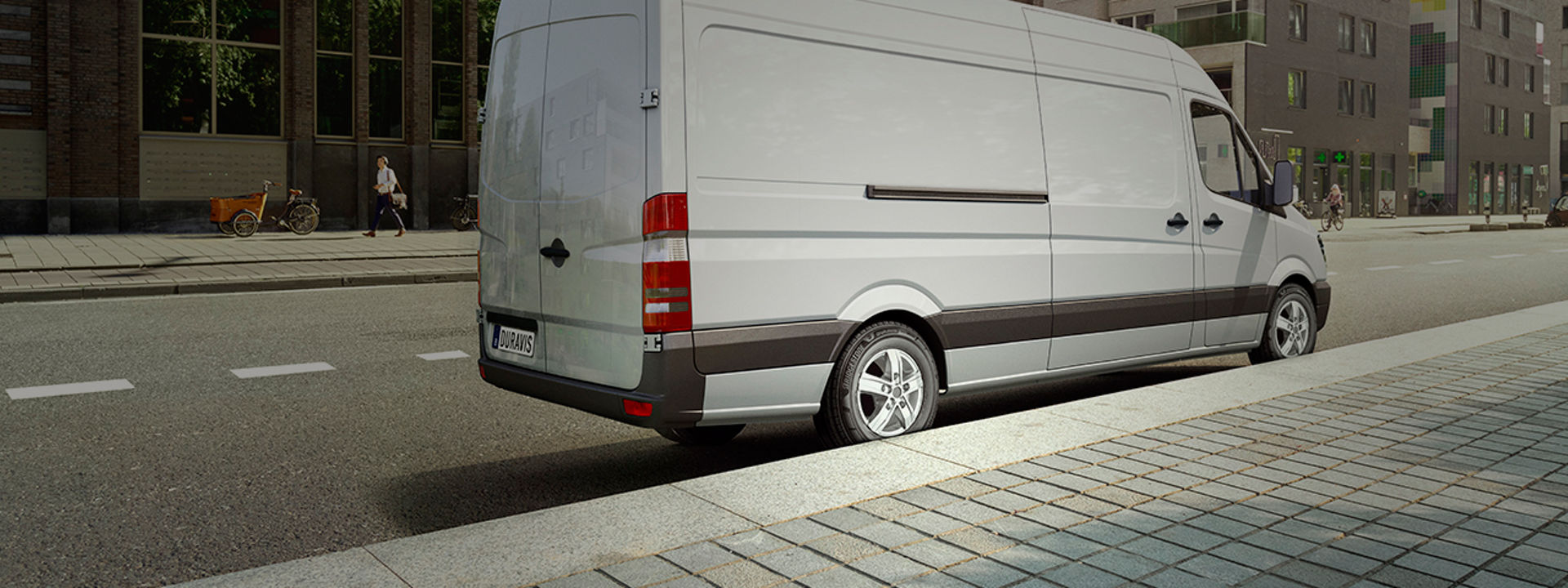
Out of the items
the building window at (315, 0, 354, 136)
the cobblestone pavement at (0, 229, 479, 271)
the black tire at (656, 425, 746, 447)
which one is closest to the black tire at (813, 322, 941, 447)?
the black tire at (656, 425, 746, 447)

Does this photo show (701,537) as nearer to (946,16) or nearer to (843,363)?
(843,363)

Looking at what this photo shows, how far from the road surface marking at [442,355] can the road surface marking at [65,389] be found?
75.3 inches

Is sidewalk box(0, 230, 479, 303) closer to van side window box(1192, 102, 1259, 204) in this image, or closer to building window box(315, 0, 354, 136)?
building window box(315, 0, 354, 136)

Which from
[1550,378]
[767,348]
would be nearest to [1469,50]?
[1550,378]

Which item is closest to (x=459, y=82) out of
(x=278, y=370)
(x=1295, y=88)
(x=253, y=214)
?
(x=253, y=214)

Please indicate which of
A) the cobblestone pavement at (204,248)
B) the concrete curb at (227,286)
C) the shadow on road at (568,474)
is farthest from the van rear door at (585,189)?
the cobblestone pavement at (204,248)

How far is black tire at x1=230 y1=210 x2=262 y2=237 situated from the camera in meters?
22.9

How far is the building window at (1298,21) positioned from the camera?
4578 cm

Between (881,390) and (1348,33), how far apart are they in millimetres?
51402

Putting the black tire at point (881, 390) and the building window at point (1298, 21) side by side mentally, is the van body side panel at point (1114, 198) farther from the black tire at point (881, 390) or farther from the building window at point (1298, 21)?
the building window at point (1298, 21)

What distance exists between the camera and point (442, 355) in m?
8.65

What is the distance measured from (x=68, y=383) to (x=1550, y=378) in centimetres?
899

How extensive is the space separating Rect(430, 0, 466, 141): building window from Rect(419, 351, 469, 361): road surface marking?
2054cm

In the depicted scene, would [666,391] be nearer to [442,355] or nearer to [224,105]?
[442,355]
